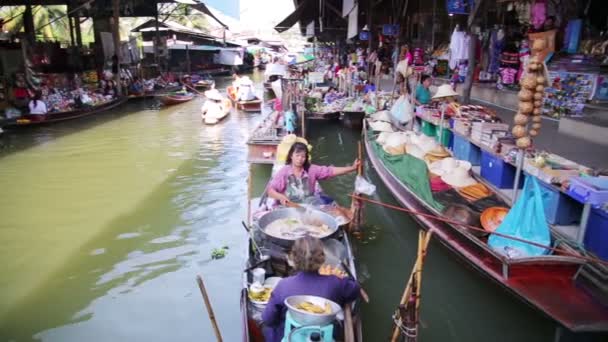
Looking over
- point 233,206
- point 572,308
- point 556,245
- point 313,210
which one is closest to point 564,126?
point 556,245

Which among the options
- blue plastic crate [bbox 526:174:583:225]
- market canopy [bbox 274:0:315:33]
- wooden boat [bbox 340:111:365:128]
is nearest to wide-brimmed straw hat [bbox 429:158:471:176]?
blue plastic crate [bbox 526:174:583:225]

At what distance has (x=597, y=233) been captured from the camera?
4.84m

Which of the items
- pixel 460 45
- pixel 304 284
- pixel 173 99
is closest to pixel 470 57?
pixel 460 45

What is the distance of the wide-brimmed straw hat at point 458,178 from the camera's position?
694 centimetres

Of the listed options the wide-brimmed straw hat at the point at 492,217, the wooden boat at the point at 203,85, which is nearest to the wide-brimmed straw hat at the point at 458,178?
the wide-brimmed straw hat at the point at 492,217

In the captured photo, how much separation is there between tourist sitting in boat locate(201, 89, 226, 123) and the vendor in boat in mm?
11323

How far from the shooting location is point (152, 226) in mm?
7402

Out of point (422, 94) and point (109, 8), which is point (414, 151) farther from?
point (109, 8)

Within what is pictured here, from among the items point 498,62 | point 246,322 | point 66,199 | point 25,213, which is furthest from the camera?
point 498,62

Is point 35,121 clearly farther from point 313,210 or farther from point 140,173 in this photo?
point 313,210

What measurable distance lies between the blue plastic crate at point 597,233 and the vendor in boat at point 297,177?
2732 mm

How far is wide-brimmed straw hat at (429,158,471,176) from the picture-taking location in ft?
23.6

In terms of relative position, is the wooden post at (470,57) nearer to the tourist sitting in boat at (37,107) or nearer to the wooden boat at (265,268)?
the wooden boat at (265,268)

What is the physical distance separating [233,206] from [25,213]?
3.59 metres
